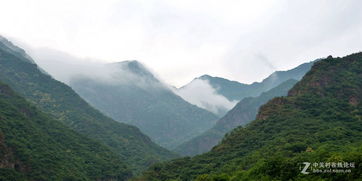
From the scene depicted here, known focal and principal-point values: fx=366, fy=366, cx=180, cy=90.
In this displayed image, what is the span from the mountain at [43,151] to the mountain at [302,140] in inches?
1177

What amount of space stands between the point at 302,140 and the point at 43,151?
7729 cm

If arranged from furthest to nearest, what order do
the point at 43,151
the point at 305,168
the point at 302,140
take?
1. the point at 43,151
2. the point at 302,140
3. the point at 305,168

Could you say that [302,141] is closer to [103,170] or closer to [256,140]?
[256,140]

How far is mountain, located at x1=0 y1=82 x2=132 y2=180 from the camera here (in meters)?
99.4

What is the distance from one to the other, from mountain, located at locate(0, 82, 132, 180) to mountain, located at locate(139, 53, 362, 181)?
98.1 feet

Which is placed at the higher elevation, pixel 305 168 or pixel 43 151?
pixel 305 168

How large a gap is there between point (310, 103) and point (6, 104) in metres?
105

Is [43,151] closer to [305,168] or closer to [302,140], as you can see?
[302,140]

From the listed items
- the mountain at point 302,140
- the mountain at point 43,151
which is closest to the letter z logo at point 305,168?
the mountain at point 302,140

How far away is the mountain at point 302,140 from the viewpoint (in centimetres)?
5375

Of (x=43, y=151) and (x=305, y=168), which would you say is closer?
(x=305, y=168)

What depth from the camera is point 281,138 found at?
87812mm

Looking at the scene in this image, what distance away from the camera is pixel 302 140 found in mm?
81750

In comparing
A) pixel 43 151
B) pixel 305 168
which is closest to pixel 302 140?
pixel 305 168
